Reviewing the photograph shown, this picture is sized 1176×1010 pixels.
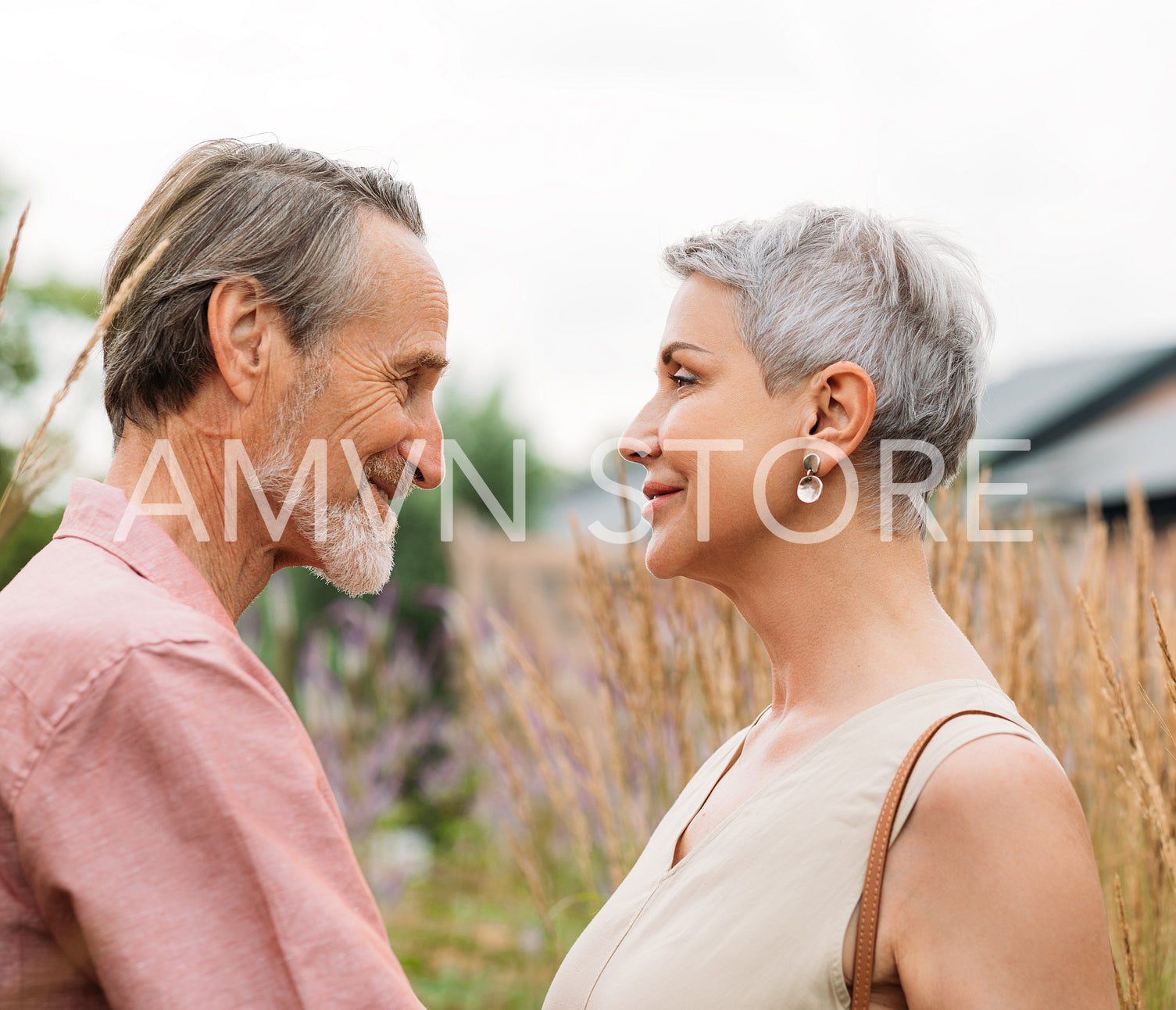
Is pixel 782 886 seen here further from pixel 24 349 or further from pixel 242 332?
pixel 24 349

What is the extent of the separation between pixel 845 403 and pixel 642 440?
1.06 ft

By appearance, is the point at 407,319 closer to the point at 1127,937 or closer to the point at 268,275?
the point at 268,275

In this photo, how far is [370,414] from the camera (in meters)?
1.60

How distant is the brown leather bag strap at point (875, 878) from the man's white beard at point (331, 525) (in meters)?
0.79

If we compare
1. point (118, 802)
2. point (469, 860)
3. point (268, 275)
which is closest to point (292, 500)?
point (268, 275)

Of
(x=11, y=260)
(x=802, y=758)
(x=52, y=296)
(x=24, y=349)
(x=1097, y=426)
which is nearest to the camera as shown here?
(x=11, y=260)

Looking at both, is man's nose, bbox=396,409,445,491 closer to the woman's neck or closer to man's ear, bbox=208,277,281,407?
man's ear, bbox=208,277,281,407

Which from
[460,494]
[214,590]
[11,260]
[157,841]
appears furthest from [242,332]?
[460,494]

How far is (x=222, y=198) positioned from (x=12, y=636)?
2.45 ft

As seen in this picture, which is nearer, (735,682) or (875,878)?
(875,878)

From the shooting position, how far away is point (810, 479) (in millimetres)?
1476

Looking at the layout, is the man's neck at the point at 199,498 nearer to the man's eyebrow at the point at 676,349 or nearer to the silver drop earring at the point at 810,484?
the man's eyebrow at the point at 676,349

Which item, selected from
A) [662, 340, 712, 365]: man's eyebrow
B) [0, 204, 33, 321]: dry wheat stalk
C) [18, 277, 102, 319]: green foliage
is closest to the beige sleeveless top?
[662, 340, 712, 365]: man's eyebrow

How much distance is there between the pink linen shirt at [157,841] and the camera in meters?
0.98
